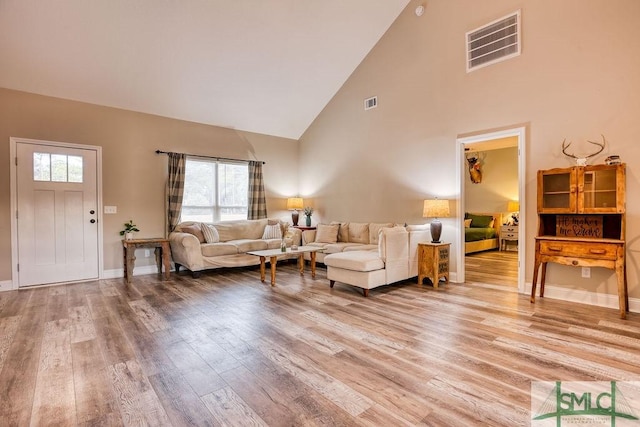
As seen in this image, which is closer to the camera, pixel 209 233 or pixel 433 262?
pixel 433 262

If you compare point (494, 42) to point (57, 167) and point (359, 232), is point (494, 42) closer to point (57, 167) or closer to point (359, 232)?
point (359, 232)

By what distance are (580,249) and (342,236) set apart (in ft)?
11.4

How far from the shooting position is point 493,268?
5.58 m

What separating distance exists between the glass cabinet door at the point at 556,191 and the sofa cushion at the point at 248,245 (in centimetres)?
414

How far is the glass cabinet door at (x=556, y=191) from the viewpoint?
340 centimetres

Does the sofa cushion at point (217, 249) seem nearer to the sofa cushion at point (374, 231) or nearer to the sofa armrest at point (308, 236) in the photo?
the sofa armrest at point (308, 236)

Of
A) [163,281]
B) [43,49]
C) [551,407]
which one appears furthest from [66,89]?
[551,407]

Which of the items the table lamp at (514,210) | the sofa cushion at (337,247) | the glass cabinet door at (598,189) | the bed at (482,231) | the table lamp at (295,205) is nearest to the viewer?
the glass cabinet door at (598,189)

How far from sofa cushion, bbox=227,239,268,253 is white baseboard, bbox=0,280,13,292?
115 inches

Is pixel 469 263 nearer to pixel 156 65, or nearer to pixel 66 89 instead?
pixel 156 65

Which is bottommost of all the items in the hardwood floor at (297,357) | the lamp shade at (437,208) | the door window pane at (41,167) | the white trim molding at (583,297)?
the hardwood floor at (297,357)

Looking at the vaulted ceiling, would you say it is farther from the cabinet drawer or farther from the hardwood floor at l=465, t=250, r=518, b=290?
the hardwood floor at l=465, t=250, r=518, b=290

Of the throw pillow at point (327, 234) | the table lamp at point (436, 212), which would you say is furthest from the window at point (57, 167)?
the table lamp at point (436, 212)

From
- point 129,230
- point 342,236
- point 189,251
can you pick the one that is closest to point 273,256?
point 189,251
